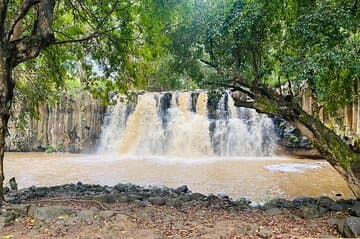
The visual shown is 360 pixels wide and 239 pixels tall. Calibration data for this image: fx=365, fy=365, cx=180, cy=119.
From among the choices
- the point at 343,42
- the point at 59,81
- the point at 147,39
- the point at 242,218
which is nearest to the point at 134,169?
the point at 59,81

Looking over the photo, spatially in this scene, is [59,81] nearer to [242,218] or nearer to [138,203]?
[138,203]

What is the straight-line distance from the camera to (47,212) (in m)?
4.27

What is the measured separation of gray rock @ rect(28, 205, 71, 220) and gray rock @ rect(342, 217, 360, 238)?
10.3 ft

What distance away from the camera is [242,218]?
186 inches

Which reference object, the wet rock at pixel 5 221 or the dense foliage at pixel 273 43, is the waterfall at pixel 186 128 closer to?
the dense foliage at pixel 273 43

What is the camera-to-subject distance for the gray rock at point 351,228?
12.3 ft

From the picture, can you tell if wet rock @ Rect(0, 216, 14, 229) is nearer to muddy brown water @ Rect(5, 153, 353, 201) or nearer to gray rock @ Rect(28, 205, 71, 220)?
gray rock @ Rect(28, 205, 71, 220)

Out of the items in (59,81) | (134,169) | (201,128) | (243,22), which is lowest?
(134,169)

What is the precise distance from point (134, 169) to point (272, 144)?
7.16m

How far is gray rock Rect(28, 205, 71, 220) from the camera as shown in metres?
4.20

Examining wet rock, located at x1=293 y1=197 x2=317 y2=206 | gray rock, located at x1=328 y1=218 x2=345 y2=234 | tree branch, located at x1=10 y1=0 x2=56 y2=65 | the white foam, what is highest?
tree branch, located at x1=10 y1=0 x2=56 y2=65

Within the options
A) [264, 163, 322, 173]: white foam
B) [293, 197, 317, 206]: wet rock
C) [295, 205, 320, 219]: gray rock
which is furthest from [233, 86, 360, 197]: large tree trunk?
[264, 163, 322, 173]: white foam

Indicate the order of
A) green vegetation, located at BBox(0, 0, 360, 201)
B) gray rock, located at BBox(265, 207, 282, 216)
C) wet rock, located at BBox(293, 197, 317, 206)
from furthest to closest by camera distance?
wet rock, located at BBox(293, 197, 317, 206), gray rock, located at BBox(265, 207, 282, 216), green vegetation, located at BBox(0, 0, 360, 201)

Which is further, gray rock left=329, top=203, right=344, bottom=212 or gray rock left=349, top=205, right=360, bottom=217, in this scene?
gray rock left=329, top=203, right=344, bottom=212
